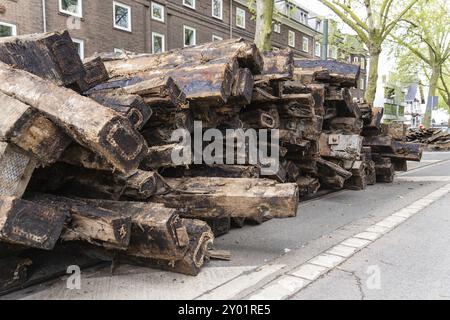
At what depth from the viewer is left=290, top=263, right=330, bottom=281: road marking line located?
3.70 meters

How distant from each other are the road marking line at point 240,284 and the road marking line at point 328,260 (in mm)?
135

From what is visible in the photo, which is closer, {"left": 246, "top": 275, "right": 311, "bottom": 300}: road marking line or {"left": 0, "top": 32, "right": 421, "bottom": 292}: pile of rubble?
{"left": 0, "top": 32, "right": 421, "bottom": 292}: pile of rubble

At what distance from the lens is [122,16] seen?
21.4 meters

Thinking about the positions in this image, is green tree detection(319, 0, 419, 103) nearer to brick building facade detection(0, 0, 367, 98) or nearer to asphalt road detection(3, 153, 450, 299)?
brick building facade detection(0, 0, 367, 98)

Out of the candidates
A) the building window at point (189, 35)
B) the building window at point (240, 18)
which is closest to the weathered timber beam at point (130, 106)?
the building window at point (189, 35)

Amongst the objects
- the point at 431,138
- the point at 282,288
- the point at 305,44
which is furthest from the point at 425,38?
the point at 282,288

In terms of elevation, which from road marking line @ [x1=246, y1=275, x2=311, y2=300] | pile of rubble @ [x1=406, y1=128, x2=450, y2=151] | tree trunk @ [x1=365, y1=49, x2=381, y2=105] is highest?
tree trunk @ [x1=365, y1=49, x2=381, y2=105]

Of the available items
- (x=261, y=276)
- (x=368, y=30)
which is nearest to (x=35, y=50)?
(x=261, y=276)

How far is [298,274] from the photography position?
374cm

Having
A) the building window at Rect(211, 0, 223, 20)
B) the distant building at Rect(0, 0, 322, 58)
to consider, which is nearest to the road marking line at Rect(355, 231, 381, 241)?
the distant building at Rect(0, 0, 322, 58)

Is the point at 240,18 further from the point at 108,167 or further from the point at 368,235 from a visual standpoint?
the point at 108,167

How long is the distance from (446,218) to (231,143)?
3.45 metres

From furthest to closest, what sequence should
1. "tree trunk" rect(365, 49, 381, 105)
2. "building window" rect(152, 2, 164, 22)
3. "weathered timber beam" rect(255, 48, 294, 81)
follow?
"building window" rect(152, 2, 164, 22) → "tree trunk" rect(365, 49, 381, 105) → "weathered timber beam" rect(255, 48, 294, 81)

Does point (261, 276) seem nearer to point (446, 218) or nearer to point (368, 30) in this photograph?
point (446, 218)
